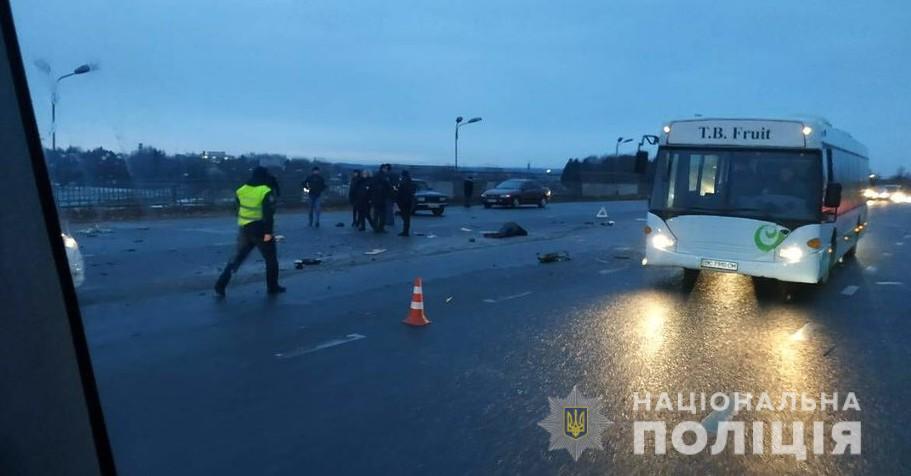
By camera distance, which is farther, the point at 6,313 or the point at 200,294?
the point at 200,294

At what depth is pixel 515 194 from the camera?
38.5 metres

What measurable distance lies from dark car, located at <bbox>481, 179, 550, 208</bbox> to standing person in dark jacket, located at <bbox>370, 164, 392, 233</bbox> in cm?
1673

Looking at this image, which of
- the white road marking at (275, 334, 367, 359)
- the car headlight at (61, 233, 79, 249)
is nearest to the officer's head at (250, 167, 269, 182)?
the white road marking at (275, 334, 367, 359)

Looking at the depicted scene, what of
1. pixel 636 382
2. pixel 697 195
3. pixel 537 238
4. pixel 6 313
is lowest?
pixel 537 238

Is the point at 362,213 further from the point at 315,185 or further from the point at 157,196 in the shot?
the point at 157,196

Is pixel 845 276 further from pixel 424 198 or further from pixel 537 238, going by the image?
pixel 424 198

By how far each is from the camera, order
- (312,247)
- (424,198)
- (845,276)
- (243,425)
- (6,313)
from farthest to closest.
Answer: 1. (424,198)
2. (312,247)
3. (845,276)
4. (243,425)
5. (6,313)

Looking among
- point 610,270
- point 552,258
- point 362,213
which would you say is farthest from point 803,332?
point 362,213

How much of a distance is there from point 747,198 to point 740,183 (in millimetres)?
258

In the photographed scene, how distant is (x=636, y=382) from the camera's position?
654 cm

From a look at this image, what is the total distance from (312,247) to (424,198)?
13.2 metres

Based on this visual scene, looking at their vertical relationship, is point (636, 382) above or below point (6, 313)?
below

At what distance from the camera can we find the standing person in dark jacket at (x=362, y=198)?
2169 centimetres

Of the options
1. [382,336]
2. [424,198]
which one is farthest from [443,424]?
[424,198]
